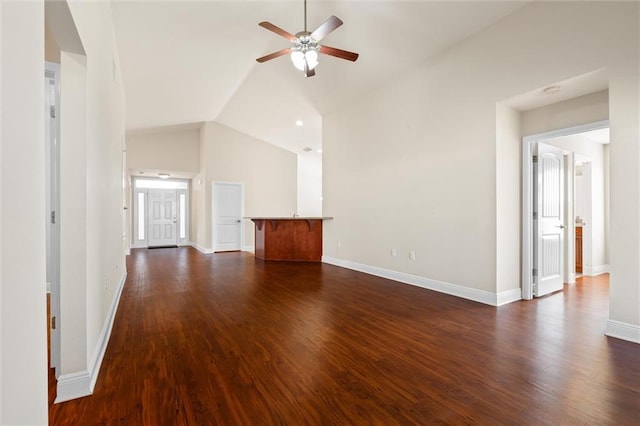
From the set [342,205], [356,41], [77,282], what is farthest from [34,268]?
[342,205]

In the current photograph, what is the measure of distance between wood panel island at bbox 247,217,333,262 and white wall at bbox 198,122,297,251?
7.75 ft

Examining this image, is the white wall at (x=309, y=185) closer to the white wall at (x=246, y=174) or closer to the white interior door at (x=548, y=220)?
the white wall at (x=246, y=174)

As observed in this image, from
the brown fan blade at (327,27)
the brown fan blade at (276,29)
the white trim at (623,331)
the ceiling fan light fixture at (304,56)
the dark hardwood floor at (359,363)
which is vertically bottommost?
the dark hardwood floor at (359,363)

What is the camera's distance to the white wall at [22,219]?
779mm

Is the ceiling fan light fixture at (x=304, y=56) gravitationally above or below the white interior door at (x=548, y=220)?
above

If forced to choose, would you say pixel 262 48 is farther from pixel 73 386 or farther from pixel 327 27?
pixel 73 386

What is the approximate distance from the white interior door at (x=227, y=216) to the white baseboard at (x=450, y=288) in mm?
4638

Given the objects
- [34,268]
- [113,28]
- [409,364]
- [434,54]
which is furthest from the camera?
[434,54]

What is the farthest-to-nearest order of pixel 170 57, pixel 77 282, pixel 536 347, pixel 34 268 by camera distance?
pixel 170 57, pixel 536 347, pixel 77 282, pixel 34 268

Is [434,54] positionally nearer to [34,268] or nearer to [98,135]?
[98,135]

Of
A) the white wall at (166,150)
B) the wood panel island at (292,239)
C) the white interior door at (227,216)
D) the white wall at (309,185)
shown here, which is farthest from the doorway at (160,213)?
the wood panel island at (292,239)

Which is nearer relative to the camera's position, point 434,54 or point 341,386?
point 341,386

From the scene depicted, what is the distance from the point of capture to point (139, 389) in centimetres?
184

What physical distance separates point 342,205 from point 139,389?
463cm
